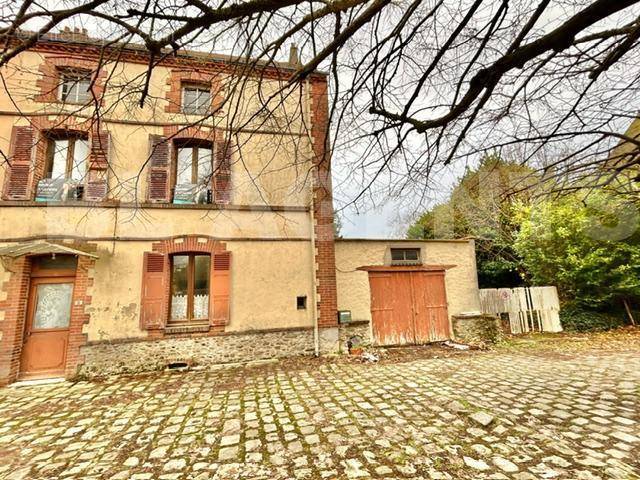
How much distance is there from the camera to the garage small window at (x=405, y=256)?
7949 millimetres

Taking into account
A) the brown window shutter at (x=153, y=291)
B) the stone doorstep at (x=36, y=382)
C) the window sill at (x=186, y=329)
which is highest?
the brown window shutter at (x=153, y=291)

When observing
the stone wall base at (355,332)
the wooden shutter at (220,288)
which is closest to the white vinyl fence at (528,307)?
→ the stone wall base at (355,332)

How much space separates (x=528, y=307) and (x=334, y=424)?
9128mm

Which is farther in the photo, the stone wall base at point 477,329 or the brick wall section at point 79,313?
the stone wall base at point 477,329

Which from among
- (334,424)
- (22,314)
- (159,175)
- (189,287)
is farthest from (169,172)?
(334,424)

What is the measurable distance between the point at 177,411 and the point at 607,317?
492 inches

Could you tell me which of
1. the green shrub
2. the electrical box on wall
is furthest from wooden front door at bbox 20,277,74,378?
the green shrub

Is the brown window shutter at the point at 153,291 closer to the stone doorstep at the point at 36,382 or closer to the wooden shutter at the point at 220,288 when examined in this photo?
the wooden shutter at the point at 220,288

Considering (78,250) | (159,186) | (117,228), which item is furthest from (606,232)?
(78,250)

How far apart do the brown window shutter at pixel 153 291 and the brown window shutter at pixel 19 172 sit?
2577 millimetres

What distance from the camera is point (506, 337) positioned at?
8.72m

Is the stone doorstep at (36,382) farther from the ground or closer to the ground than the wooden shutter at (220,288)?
closer to the ground

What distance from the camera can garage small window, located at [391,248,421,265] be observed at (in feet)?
26.1

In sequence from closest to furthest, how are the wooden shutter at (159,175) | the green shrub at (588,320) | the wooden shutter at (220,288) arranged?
the wooden shutter at (220,288) < the wooden shutter at (159,175) < the green shrub at (588,320)
